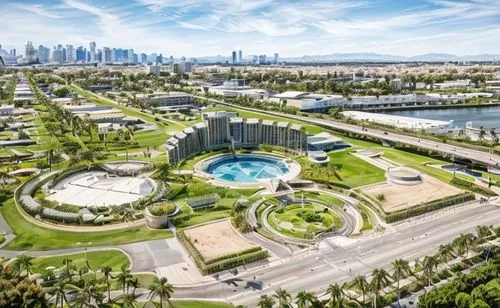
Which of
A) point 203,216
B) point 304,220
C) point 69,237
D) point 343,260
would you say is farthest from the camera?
point 203,216

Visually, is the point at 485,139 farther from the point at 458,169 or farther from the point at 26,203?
the point at 26,203

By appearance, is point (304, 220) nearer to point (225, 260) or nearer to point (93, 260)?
point (225, 260)

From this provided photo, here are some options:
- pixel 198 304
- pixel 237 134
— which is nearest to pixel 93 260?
pixel 198 304

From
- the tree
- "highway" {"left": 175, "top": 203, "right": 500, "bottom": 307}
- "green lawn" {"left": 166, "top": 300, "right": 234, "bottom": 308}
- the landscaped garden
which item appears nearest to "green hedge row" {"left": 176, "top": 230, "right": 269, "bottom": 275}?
"highway" {"left": 175, "top": 203, "right": 500, "bottom": 307}

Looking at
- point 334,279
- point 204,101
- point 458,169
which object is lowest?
point 334,279

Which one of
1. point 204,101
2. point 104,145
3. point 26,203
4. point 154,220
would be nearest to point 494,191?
point 154,220

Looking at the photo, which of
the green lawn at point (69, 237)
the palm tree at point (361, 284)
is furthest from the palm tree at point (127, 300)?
the palm tree at point (361, 284)
